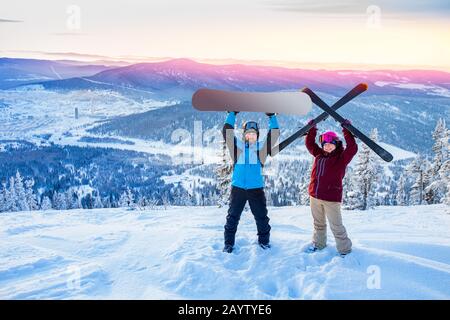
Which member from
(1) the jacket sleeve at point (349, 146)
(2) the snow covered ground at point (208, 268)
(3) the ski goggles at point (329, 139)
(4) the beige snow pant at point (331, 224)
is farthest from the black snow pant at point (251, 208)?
(1) the jacket sleeve at point (349, 146)

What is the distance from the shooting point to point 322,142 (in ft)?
16.9

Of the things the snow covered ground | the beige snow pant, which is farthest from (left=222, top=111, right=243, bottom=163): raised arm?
the snow covered ground

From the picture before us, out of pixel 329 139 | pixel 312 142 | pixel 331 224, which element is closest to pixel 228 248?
pixel 331 224

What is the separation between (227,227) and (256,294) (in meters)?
1.49

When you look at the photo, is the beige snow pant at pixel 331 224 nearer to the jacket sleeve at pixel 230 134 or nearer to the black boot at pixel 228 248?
the black boot at pixel 228 248

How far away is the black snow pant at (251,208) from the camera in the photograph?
525 cm

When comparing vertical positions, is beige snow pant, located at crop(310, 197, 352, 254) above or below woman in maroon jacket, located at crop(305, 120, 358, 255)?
below

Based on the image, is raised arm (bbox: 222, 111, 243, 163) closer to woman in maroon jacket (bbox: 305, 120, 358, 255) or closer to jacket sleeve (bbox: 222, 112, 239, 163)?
jacket sleeve (bbox: 222, 112, 239, 163)

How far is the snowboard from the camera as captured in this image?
175 inches

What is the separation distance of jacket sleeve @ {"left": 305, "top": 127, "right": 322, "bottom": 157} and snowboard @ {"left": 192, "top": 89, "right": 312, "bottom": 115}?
30.0 inches

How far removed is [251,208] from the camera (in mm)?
5309

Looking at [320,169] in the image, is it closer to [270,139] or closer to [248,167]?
[270,139]
